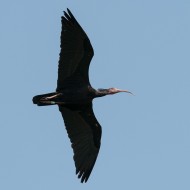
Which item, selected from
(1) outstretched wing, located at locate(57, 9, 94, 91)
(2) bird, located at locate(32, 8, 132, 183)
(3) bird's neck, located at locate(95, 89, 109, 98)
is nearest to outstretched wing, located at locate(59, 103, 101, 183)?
(2) bird, located at locate(32, 8, 132, 183)

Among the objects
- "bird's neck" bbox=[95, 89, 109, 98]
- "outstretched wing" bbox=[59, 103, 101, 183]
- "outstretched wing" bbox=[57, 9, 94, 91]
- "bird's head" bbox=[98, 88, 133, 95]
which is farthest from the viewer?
"outstretched wing" bbox=[59, 103, 101, 183]

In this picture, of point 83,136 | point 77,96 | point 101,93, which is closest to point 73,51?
point 77,96

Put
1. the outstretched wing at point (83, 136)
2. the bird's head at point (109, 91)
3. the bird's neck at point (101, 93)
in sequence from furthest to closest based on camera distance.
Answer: the outstretched wing at point (83, 136) < the bird's head at point (109, 91) < the bird's neck at point (101, 93)

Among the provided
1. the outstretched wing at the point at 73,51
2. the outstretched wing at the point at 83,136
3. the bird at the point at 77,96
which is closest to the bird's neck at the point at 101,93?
the bird at the point at 77,96

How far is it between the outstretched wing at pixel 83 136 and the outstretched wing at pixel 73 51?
1.38 metres

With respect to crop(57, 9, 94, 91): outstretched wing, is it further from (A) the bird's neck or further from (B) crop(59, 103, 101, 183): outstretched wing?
(B) crop(59, 103, 101, 183): outstretched wing

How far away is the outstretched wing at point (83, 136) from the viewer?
90.3 ft

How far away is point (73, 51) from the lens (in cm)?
2670

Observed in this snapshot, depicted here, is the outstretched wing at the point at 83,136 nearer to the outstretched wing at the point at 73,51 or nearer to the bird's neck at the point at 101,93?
the bird's neck at the point at 101,93

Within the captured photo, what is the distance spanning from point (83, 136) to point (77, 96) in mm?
1865

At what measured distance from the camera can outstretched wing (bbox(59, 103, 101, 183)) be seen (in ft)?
90.3

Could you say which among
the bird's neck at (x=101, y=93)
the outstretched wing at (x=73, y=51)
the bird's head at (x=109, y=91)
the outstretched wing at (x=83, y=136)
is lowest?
the outstretched wing at (x=83, y=136)

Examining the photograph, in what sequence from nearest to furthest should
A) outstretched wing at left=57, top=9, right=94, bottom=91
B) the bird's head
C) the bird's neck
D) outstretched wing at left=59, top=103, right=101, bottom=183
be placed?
1. outstretched wing at left=57, top=9, right=94, bottom=91
2. the bird's neck
3. the bird's head
4. outstretched wing at left=59, top=103, right=101, bottom=183

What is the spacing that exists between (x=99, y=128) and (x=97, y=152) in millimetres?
867
